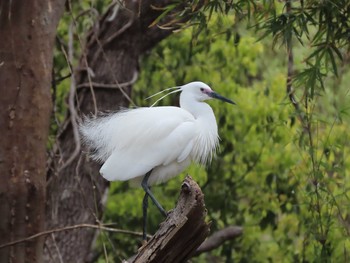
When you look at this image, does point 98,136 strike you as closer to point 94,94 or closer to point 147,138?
point 147,138

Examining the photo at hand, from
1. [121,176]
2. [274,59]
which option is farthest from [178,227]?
[274,59]

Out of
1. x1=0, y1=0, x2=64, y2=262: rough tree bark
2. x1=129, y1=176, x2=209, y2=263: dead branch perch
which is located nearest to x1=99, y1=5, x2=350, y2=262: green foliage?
x1=0, y1=0, x2=64, y2=262: rough tree bark

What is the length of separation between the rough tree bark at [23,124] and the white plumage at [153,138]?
25 cm

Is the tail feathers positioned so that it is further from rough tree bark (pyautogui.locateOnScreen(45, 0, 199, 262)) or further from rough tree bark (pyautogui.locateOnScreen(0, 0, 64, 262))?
rough tree bark (pyautogui.locateOnScreen(45, 0, 199, 262))

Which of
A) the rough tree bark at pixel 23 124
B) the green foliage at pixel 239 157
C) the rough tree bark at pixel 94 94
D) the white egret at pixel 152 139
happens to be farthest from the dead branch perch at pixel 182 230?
the green foliage at pixel 239 157

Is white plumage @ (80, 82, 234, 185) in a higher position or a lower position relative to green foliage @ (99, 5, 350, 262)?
higher

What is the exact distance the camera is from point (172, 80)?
637cm

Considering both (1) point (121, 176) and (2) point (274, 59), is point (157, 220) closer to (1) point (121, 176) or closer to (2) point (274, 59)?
(1) point (121, 176)

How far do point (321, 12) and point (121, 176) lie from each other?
115 centimetres

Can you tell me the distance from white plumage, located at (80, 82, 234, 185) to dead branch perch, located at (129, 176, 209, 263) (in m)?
0.87

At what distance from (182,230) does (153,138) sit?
3.48 feet

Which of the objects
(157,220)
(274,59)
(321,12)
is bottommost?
(157,220)

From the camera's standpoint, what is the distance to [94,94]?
16.8 ft

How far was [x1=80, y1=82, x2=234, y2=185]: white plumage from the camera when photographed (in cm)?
380
